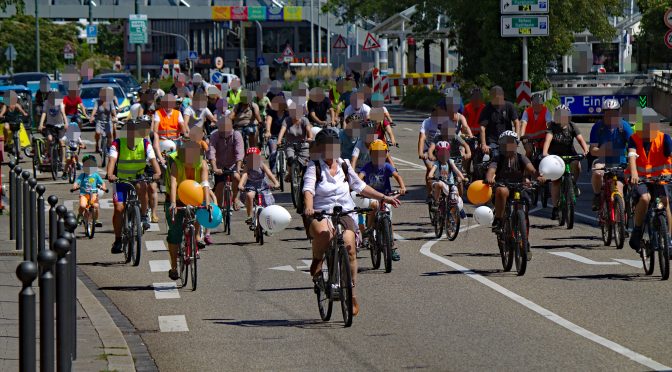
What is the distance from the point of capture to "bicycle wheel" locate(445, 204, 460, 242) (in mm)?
17656

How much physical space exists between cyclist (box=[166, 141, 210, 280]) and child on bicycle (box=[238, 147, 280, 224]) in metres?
3.11

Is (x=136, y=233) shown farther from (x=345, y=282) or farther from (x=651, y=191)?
(x=651, y=191)

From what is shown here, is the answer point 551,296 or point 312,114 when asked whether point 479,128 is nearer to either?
point 312,114

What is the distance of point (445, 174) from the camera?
1755 cm

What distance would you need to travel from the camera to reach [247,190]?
1794 cm

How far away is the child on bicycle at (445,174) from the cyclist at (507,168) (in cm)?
253

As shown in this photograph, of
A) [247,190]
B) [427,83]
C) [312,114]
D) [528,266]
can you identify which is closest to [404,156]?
[312,114]

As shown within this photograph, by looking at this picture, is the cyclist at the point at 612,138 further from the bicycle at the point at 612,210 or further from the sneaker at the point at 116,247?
the sneaker at the point at 116,247

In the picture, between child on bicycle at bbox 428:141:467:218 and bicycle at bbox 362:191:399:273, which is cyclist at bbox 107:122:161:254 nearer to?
bicycle at bbox 362:191:399:273

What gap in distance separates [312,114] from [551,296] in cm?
1116

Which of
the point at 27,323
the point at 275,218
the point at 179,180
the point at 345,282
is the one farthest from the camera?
the point at 179,180

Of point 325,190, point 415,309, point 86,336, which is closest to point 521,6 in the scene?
point 415,309

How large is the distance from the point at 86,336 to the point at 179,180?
141 inches

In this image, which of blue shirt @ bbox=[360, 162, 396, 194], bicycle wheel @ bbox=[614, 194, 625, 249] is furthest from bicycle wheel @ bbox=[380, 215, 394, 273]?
bicycle wheel @ bbox=[614, 194, 625, 249]
